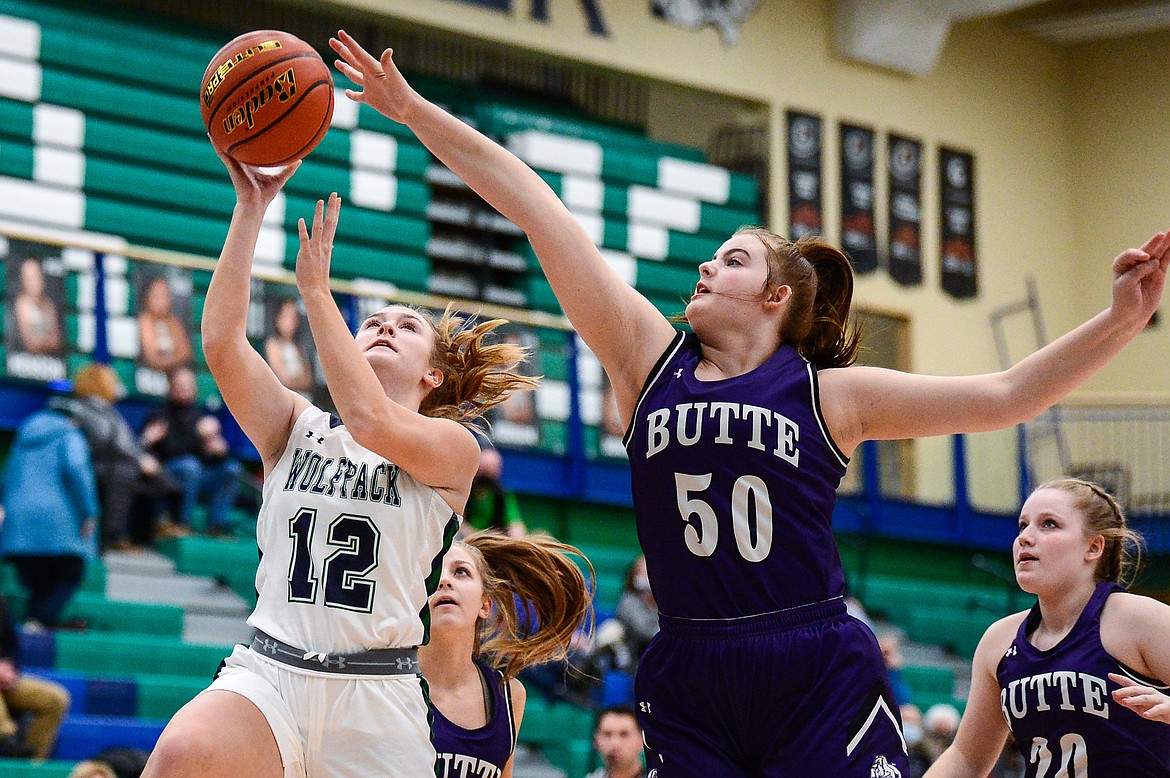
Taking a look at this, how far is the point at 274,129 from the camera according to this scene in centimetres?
403

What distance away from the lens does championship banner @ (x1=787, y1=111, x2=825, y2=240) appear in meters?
17.2

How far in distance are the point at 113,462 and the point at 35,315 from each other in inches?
54.2

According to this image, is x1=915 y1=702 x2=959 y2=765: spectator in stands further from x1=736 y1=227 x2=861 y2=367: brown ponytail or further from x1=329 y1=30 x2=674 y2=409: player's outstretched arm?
x1=329 y1=30 x2=674 y2=409: player's outstretched arm

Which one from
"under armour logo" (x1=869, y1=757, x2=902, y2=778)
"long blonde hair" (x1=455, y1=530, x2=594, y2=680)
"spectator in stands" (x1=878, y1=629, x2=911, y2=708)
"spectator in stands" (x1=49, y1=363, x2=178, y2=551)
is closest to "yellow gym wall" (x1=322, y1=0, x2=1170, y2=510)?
"spectator in stands" (x1=878, y1=629, x2=911, y2=708)

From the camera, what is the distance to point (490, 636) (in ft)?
17.7

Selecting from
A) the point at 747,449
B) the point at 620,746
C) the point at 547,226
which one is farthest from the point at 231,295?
the point at 620,746

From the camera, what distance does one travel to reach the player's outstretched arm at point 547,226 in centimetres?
356

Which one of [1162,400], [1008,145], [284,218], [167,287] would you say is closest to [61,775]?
[167,287]

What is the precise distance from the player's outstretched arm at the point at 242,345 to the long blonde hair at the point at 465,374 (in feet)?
1.53

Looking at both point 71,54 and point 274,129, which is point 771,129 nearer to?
point 71,54

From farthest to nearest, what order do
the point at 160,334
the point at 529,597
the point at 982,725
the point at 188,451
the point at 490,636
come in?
the point at 160,334
the point at 188,451
the point at 490,636
the point at 529,597
the point at 982,725

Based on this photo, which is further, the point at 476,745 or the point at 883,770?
the point at 476,745

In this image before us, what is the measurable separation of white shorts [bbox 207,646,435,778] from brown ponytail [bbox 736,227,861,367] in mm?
1329

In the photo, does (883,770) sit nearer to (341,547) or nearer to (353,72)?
(341,547)
